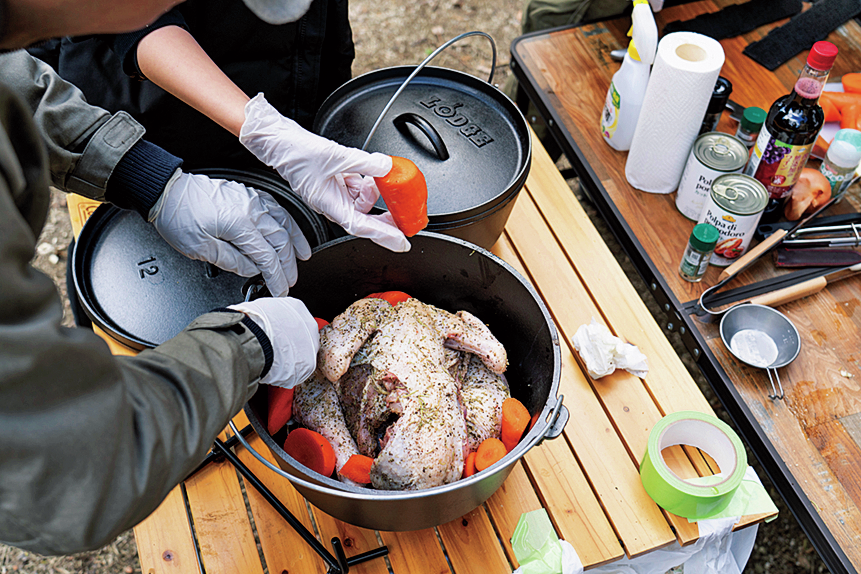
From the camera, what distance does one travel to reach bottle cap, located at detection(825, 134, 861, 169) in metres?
1.72

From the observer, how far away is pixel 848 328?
5.49ft

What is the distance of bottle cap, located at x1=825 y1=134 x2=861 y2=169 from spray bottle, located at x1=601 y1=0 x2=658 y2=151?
1.87 feet

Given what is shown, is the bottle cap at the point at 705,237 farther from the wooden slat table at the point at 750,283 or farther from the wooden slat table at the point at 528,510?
the wooden slat table at the point at 528,510

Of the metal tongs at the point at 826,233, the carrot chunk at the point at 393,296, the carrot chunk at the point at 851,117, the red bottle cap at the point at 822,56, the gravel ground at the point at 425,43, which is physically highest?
the red bottle cap at the point at 822,56

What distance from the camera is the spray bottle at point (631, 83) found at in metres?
1.75

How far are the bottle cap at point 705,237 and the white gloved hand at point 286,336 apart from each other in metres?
→ 1.11

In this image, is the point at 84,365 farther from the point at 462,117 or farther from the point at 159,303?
the point at 462,117

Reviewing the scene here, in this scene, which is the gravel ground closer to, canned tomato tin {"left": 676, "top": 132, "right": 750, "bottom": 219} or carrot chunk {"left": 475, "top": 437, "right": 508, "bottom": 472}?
canned tomato tin {"left": 676, "top": 132, "right": 750, "bottom": 219}

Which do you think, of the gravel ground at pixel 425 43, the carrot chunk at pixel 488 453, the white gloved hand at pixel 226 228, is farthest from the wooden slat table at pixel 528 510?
Result: the gravel ground at pixel 425 43

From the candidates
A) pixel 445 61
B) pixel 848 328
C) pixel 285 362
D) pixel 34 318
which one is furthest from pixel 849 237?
pixel 445 61

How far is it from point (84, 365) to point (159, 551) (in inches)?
34.3

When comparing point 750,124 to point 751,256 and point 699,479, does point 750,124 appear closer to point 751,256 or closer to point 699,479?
point 751,256

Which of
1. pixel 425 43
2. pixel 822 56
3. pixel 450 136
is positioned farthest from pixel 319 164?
pixel 425 43

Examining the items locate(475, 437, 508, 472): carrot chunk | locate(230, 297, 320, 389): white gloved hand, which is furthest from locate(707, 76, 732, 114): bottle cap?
locate(230, 297, 320, 389): white gloved hand
